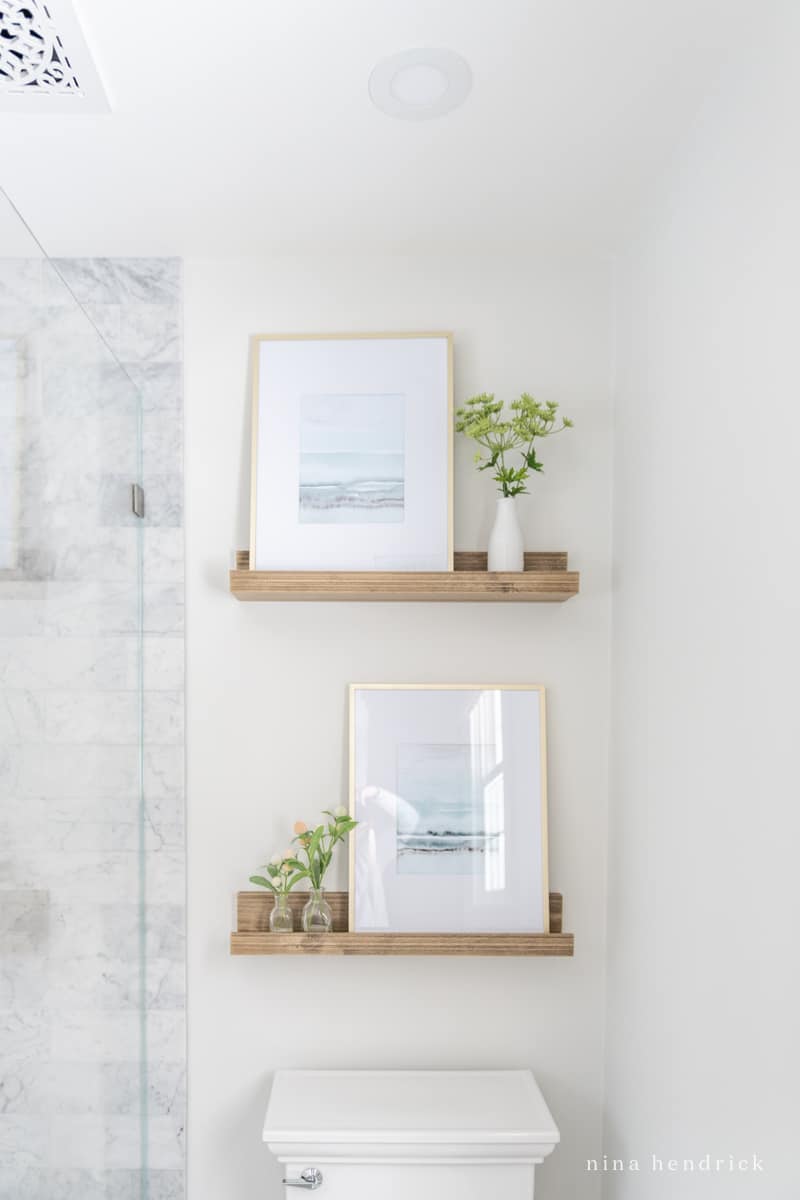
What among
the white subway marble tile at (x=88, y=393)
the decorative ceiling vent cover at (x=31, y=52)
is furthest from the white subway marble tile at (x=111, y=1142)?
the decorative ceiling vent cover at (x=31, y=52)

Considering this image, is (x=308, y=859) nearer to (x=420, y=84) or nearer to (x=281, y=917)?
(x=281, y=917)

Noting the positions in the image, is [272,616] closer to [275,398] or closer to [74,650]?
[275,398]

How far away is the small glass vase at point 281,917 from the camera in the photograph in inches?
76.5

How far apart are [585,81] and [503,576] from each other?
855 millimetres

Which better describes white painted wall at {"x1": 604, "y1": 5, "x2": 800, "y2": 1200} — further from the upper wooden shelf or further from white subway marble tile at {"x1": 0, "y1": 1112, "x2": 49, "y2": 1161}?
white subway marble tile at {"x1": 0, "y1": 1112, "x2": 49, "y2": 1161}

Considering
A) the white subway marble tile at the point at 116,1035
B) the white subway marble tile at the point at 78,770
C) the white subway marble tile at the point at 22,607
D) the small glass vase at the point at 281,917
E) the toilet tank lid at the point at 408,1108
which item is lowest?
the toilet tank lid at the point at 408,1108

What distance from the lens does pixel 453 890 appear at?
6.49 feet

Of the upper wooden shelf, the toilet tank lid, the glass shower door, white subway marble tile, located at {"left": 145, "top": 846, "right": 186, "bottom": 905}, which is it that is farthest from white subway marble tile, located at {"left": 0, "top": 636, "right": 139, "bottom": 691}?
the toilet tank lid

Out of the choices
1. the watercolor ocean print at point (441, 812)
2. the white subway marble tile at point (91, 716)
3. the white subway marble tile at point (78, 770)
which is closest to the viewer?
the white subway marble tile at point (78, 770)

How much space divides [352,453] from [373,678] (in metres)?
0.47

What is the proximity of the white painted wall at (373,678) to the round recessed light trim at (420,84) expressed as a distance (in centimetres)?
60

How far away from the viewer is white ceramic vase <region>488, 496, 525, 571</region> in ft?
6.31

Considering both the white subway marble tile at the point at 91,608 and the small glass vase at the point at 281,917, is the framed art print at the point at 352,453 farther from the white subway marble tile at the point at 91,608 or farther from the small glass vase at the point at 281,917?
the small glass vase at the point at 281,917

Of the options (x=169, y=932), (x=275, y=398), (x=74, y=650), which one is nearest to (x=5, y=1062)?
(x=74, y=650)
